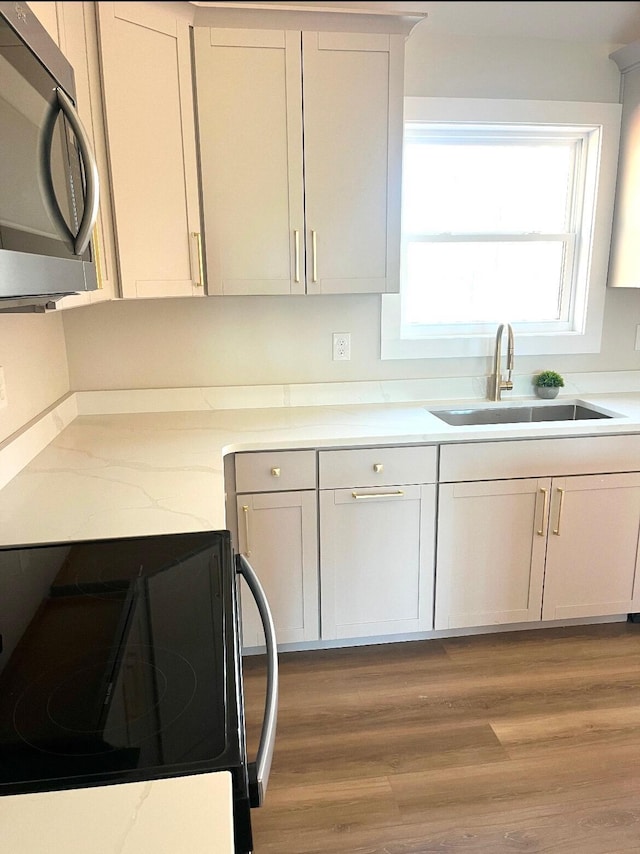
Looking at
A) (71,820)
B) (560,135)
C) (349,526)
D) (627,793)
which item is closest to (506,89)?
(560,135)

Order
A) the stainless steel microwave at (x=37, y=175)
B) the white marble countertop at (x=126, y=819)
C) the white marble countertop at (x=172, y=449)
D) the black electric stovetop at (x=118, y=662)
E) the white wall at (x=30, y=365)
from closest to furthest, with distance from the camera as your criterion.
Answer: the white marble countertop at (x=126, y=819) → the black electric stovetop at (x=118, y=662) → the stainless steel microwave at (x=37, y=175) → the white marble countertop at (x=172, y=449) → the white wall at (x=30, y=365)

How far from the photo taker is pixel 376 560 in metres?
2.38

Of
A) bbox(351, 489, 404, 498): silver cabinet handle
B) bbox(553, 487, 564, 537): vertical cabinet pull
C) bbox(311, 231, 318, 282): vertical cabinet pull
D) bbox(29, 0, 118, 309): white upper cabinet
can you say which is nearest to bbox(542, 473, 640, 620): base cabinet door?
bbox(553, 487, 564, 537): vertical cabinet pull

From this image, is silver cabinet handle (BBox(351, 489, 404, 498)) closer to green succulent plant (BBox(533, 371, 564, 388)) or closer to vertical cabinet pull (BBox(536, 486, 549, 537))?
vertical cabinet pull (BBox(536, 486, 549, 537))

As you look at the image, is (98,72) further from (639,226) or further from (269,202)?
(639,226)

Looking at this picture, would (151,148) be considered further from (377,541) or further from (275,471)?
(377,541)

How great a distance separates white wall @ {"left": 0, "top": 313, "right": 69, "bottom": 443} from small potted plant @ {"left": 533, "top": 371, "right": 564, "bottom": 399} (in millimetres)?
2031

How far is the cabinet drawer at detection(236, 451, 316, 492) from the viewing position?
2.22m

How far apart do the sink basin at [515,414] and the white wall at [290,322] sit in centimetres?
35

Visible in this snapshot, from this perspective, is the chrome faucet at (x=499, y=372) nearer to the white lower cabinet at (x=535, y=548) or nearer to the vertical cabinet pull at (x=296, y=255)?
the white lower cabinet at (x=535, y=548)

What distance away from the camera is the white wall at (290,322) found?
2562 millimetres

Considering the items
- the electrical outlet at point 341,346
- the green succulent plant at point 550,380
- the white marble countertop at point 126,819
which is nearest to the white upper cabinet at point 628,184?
the green succulent plant at point 550,380

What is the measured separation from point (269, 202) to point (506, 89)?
46.0 inches

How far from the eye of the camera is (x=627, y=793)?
181cm
